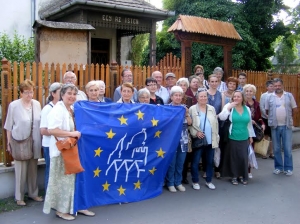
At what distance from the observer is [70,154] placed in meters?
4.64

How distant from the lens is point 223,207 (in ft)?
17.9

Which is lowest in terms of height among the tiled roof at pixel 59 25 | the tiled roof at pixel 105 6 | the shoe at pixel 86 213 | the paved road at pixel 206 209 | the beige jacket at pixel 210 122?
the paved road at pixel 206 209

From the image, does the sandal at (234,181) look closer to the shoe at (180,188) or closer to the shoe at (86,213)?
the shoe at (180,188)

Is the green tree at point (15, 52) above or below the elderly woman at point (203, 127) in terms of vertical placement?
above

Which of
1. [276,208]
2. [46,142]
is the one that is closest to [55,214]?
[46,142]

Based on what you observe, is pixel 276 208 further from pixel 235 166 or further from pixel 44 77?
pixel 44 77

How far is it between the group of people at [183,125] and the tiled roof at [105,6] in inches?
179

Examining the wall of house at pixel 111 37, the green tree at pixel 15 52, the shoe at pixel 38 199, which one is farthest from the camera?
the wall of house at pixel 111 37

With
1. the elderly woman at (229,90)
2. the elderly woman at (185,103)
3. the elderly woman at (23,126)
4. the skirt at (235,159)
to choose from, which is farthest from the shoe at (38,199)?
the elderly woman at (229,90)

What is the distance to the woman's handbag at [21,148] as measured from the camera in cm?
523

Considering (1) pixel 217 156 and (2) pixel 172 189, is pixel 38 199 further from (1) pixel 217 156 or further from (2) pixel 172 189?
(1) pixel 217 156

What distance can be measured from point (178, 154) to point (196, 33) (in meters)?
3.49

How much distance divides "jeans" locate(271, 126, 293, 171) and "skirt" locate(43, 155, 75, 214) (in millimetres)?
4601

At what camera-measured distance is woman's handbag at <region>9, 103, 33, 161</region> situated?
5.23 meters
